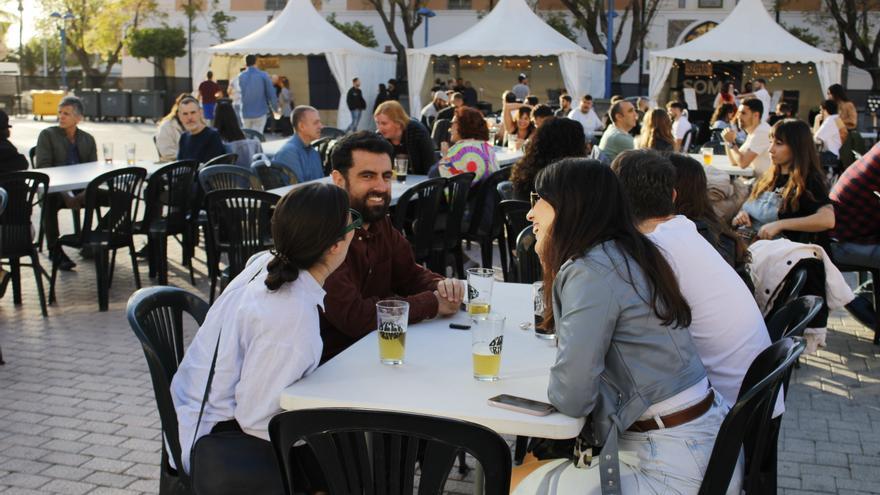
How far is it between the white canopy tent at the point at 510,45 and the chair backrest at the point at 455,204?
15779 millimetres

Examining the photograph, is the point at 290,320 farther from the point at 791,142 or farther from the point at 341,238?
the point at 791,142

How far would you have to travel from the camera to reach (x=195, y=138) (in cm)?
860

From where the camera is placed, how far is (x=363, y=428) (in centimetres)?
207

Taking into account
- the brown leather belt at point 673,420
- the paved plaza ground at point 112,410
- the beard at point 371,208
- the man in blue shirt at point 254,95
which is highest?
the man in blue shirt at point 254,95

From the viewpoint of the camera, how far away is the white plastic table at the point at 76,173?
723 cm

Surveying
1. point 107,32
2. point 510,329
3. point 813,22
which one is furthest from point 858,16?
point 510,329

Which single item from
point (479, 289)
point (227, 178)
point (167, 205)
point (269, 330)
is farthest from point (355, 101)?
point (269, 330)

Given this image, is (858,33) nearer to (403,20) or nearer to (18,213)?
(403,20)

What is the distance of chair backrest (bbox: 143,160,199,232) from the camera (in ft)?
24.1

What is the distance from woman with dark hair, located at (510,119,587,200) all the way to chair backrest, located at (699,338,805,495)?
3.47 metres

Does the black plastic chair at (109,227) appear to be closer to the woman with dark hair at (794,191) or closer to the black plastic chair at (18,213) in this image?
the black plastic chair at (18,213)

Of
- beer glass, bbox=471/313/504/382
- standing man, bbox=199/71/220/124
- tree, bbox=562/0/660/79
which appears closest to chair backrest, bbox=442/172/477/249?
beer glass, bbox=471/313/504/382

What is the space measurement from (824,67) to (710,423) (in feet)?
70.8

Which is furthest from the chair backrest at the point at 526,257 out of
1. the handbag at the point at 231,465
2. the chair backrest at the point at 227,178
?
the chair backrest at the point at 227,178
